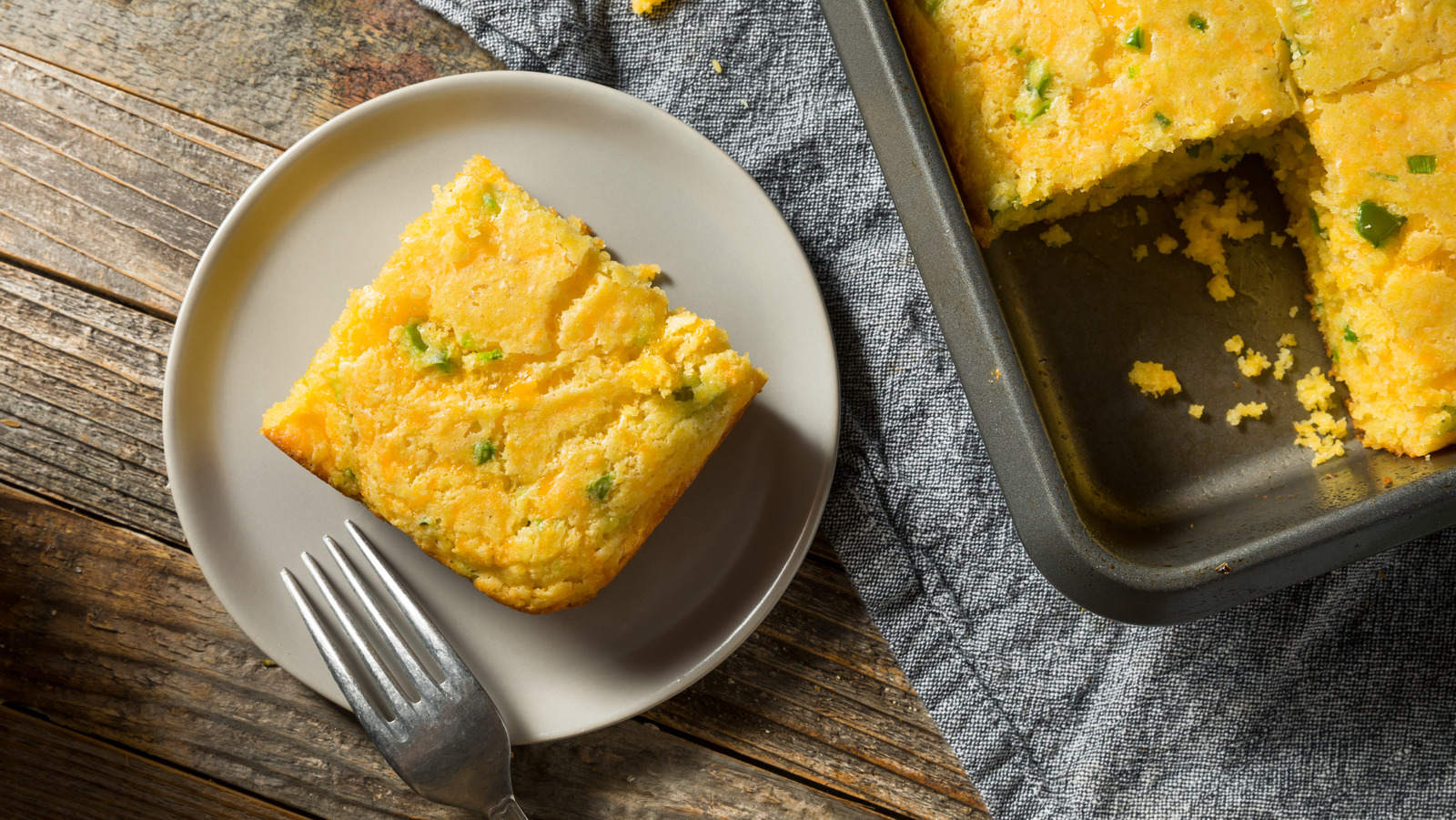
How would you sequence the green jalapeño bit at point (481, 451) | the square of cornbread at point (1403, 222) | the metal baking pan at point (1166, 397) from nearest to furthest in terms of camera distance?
the green jalapeño bit at point (481, 451) → the square of cornbread at point (1403, 222) → the metal baking pan at point (1166, 397)

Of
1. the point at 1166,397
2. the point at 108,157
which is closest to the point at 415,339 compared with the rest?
the point at 108,157

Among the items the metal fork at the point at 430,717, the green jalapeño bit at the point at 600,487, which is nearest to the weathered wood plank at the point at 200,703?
the metal fork at the point at 430,717

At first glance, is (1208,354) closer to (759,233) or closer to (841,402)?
(841,402)

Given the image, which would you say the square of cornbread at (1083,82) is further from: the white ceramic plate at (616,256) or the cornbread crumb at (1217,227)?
the white ceramic plate at (616,256)

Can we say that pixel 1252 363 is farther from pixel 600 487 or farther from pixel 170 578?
pixel 170 578

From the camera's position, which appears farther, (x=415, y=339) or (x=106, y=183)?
(x=106, y=183)

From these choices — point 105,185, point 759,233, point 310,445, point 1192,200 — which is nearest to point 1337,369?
point 1192,200

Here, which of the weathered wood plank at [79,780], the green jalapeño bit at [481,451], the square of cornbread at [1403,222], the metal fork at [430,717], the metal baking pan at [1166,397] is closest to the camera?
the green jalapeño bit at [481,451]
